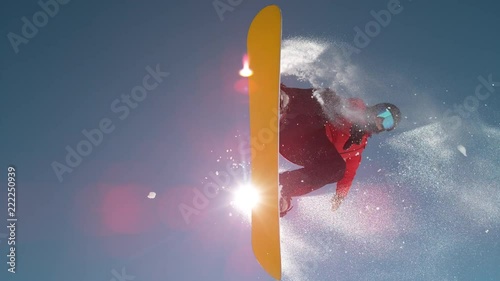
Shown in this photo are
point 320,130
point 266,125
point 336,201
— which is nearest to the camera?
point 266,125

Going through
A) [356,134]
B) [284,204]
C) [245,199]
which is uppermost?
[356,134]

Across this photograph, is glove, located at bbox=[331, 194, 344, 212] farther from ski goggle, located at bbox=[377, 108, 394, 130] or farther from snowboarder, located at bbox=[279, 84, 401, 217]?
ski goggle, located at bbox=[377, 108, 394, 130]

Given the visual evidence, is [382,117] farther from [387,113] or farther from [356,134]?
[356,134]

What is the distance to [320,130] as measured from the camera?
235 centimetres

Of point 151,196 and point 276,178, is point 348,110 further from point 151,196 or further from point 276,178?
point 151,196

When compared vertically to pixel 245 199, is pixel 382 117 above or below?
above

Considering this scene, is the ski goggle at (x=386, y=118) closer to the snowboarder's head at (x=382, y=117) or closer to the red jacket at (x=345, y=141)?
the snowboarder's head at (x=382, y=117)

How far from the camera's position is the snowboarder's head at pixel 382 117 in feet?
7.52

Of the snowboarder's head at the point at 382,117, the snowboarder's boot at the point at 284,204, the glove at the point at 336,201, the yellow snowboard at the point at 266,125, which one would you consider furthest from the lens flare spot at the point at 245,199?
the snowboarder's head at the point at 382,117

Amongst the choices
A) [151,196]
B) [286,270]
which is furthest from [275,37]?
[286,270]

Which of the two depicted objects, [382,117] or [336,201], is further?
[336,201]

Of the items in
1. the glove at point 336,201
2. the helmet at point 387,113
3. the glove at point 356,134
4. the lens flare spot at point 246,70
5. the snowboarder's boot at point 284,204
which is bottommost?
the snowboarder's boot at point 284,204

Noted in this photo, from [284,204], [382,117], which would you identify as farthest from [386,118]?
[284,204]

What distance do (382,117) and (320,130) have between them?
332mm
